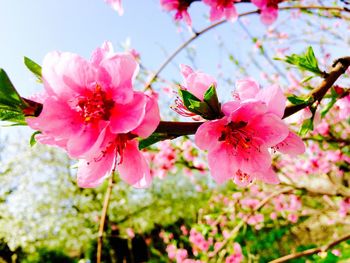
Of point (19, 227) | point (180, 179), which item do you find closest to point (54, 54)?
point (19, 227)

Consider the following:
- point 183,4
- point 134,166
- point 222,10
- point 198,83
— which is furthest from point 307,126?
point 183,4

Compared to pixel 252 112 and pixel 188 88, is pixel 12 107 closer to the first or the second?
pixel 188 88

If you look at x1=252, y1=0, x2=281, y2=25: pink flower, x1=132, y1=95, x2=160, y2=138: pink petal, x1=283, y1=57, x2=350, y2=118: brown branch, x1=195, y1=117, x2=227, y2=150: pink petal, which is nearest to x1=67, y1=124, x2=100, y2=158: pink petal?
x1=132, y1=95, x2=160, y2=138: pink petal

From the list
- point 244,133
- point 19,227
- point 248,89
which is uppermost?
point 248,89

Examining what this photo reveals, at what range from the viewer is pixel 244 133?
2.86ft

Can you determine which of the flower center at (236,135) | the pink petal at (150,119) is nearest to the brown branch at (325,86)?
the flower center at (236,135)

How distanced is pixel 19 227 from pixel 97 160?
59.4 ft

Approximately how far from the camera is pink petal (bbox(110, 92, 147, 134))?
27.1 inches

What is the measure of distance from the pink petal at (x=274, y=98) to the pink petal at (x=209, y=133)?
0.35 feet

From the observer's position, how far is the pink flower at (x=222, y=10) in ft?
5.46

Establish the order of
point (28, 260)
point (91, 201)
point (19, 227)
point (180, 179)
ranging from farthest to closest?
point (180, 179), point (91, 201), point (19, 227), point (28, 260)

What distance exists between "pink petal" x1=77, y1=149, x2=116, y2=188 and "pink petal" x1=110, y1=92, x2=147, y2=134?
0.47 ft

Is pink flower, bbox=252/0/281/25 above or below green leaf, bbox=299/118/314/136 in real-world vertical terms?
above

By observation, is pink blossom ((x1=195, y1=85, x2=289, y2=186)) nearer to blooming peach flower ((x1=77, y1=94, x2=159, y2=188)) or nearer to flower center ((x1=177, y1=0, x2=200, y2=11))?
blooming peach flower ((x1=77, y1=94, x2=159, y2=188))
